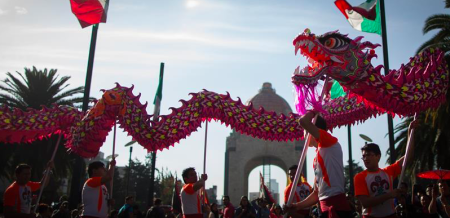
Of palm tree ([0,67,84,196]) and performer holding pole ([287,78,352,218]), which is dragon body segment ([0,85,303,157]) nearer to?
performer holding pole ([287,78,352,218])

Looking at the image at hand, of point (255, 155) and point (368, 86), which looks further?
point (255, 155)

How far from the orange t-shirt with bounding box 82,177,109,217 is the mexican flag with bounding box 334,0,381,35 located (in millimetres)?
7608

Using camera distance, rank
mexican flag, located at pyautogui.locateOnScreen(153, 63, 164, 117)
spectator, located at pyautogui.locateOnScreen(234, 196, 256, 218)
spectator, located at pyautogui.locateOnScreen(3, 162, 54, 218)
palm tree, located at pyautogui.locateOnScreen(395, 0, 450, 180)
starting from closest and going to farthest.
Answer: spectator, located at pyautogui.locateOnScreen(3, 162, 54, 218) < spectator, located at pyautogui.locateOnScreen(234, 196, 256, 218) < palm tree, located at pyautogui.locateOnScreen(395, 0, 450, 180) < mexican flag, located at pyautogui.locateOnScreen(153, 63, 164, 117)

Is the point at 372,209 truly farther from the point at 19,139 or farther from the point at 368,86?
the point at 19,139

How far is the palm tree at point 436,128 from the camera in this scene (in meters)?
14.3

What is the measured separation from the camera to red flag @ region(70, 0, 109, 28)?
10.1 meters

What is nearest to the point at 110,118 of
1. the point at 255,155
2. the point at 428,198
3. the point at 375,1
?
the point at 428,198

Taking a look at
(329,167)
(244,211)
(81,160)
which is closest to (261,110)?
(329,167)

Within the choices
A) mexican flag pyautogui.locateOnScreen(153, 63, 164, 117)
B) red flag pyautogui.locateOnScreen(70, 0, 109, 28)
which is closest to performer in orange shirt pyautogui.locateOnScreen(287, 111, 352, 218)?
red flag pyautogui.locateOnScreen(70, 0, 109, 28)

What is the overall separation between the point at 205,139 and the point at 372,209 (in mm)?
3591

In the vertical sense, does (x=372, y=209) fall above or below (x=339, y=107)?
below

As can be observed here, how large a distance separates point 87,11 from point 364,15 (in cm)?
702

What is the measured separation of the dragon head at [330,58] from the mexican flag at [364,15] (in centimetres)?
557

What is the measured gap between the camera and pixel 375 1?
11.2m
